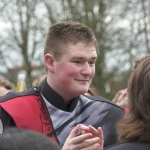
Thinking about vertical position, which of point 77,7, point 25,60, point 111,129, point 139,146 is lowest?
point 25,60

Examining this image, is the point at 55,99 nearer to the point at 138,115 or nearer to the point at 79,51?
the point at 79,51

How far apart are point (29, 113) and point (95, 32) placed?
12939mm

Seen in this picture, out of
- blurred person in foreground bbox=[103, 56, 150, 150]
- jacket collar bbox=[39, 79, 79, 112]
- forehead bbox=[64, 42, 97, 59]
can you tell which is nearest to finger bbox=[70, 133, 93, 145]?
blurred person in foreground bbox=[103, 56, 150, 150]

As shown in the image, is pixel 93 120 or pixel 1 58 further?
pixel 1 58

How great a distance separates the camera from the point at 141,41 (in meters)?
15.6

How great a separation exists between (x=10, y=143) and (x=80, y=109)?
1948 millimetres

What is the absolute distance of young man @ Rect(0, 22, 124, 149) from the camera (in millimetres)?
2988

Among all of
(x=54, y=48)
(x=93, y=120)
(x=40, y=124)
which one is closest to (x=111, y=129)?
(x=93, y=120)

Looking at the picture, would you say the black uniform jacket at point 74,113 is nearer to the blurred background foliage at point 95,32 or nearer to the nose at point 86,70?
the nose at point 86,70

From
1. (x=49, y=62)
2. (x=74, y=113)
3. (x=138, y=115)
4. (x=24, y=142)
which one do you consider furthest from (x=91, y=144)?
(x=24, y=142)

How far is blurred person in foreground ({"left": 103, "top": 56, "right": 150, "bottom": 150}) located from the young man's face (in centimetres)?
70

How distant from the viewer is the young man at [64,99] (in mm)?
2988

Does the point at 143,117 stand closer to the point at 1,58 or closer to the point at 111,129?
the point at 111,129

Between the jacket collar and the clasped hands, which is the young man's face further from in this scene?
the clasped hands
